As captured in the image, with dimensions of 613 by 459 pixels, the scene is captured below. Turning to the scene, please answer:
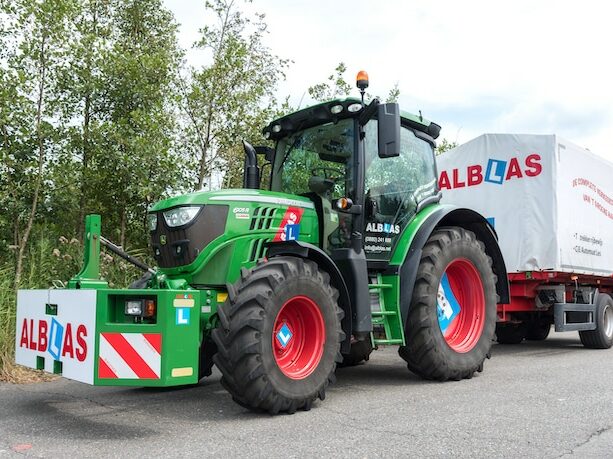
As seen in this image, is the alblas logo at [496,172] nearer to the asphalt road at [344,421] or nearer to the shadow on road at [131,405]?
the asphalt road at [344,421]

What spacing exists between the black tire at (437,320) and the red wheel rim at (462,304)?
0.02m

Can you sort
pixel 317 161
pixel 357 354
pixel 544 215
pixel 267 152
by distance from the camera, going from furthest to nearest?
pixel 544 215, pixel 357 354, pixel 267 152, pixel 317 161

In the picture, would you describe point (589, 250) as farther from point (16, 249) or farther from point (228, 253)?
point (16, 249)

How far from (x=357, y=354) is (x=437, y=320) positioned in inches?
56.9

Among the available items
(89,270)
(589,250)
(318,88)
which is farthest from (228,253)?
(318,88)

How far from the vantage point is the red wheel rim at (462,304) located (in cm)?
675

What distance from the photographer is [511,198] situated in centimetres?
905

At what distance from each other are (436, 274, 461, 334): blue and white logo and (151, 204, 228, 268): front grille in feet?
8.34

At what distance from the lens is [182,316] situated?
4.47m

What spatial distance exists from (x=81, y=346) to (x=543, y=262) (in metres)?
6.49

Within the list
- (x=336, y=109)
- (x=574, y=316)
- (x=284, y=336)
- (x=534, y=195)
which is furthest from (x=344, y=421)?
(x=574, y=316)

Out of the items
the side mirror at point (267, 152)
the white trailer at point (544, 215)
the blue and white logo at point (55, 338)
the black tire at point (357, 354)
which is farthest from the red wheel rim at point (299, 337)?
the white trailer at point (544, 215)

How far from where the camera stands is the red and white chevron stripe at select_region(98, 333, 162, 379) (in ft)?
14.2

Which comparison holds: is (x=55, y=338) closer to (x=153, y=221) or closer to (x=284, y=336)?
(x=153, y=221)
